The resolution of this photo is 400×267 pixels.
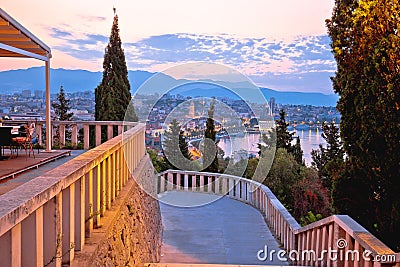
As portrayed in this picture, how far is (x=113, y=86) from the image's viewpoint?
1475 centimetres

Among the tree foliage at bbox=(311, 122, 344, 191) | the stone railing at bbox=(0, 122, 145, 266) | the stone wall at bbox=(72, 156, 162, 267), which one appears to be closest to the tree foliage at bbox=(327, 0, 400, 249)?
the stone wall at bbox=(72, 156, 162, 267)

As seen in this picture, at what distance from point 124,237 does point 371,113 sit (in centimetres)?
341

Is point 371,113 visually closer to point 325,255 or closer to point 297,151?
point 325,255

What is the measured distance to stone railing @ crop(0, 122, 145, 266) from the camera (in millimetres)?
1495

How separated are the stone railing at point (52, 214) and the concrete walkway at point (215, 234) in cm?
303

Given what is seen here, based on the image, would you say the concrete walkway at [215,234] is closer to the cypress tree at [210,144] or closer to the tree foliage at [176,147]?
the tree foliage at [176,147]

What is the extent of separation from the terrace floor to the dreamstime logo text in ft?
10.5

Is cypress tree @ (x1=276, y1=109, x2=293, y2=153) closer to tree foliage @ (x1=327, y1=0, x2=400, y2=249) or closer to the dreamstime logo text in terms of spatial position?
the dreamstime logo text

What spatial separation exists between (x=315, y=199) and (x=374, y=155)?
4.57 meters

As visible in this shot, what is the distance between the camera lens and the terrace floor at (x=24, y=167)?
4.96 meters

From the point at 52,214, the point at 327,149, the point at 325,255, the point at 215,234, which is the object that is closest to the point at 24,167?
the point at 215,234

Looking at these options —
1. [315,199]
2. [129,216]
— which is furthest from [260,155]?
[129,216]

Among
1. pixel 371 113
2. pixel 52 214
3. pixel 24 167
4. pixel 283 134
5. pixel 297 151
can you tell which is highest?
pixel 371 113

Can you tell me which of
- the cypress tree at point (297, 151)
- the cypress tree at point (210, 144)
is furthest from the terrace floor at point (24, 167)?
the cypress tree at point (297, 151)
